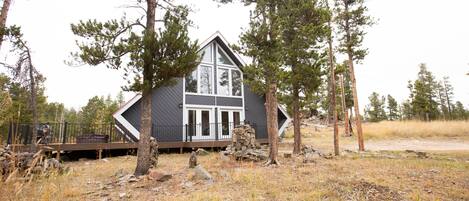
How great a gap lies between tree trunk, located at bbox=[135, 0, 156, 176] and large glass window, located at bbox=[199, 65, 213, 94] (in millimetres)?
8796

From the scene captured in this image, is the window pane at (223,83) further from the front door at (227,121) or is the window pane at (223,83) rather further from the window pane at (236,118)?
the window pane at (236,118)

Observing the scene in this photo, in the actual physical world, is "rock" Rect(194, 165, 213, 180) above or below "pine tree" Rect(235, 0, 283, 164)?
below

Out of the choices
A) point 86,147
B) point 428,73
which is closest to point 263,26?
point 86,147

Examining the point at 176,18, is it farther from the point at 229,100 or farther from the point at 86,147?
the point at 229,100

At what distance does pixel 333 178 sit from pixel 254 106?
38.3 ft

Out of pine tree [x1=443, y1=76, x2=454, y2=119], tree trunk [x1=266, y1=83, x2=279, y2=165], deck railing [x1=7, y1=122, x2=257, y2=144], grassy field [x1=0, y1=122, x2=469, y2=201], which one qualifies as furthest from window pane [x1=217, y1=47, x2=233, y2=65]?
pine tree [x1=443, y1=76, x2=454, y2=119]

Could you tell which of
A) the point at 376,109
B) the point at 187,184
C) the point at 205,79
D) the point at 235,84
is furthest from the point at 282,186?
the point at 376,109

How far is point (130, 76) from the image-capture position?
715 cm

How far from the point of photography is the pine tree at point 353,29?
14180mm

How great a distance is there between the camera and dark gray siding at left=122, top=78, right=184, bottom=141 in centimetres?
1459

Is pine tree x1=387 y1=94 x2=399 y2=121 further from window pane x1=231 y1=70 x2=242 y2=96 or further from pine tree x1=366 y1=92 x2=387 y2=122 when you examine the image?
window pane x1=231 y1=70 x2=242 y2=96

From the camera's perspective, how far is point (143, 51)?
6.97 meters

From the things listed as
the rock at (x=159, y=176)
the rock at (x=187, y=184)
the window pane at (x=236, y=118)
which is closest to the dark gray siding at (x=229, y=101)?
the window pane at (x=236, y=118)

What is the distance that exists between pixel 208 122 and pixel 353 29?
10359mm
